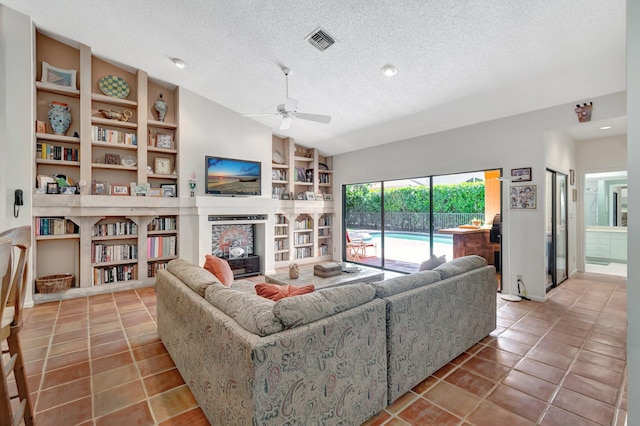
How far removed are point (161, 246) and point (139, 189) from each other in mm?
1018

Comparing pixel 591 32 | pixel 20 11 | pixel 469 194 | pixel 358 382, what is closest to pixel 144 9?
pixel 20 11

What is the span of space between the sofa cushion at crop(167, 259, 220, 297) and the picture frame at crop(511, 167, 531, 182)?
4273 mm

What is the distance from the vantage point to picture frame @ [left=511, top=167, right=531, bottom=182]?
416 cm

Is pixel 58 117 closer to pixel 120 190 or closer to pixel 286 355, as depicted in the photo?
pixel 120 190

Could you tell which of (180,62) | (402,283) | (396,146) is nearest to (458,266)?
(402,283)

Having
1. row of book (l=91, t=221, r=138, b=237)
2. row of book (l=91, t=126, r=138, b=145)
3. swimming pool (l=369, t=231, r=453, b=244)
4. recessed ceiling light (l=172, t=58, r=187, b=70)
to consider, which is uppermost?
recessed ceiling light (l=172, t=58, r=187, b=70)

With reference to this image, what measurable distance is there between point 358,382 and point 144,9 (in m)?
4.33

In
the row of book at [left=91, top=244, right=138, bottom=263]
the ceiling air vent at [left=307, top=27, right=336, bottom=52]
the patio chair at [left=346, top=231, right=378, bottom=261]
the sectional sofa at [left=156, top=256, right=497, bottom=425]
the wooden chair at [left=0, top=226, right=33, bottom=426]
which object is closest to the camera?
the wooden chair at [left=0, top=226, right=33, bottom=426]

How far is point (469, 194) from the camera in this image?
16.3 ft

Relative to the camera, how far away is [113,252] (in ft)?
15.4

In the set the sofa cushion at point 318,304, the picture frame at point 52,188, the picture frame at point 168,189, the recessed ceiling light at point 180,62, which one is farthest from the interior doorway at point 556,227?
the picture frame at point 52,188

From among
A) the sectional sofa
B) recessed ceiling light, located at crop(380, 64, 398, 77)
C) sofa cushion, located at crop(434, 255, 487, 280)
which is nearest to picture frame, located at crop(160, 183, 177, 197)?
the sectional sofa

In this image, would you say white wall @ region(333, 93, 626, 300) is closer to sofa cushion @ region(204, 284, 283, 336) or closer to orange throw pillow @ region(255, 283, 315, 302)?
orange throw pillow @ region(255, 283, 315, 302)

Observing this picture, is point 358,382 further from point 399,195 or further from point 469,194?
point 399,195
